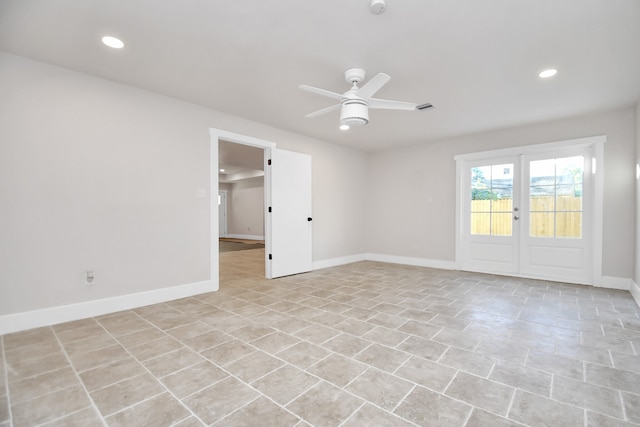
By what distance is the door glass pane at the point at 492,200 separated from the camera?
4934mm

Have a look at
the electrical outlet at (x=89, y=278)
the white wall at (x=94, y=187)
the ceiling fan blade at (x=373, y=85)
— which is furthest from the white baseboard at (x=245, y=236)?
the ceiling fan blade at (x=373, y=85)

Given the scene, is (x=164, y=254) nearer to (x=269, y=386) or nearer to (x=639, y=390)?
(x=269, y=386)

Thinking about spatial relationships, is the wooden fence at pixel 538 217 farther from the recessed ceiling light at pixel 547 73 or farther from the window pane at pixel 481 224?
the recessed ceiling light at pixel 547 73

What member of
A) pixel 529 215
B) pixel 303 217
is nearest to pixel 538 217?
pixel 529 215

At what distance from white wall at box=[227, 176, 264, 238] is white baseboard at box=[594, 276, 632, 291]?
954 cm

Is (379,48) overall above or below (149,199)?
above

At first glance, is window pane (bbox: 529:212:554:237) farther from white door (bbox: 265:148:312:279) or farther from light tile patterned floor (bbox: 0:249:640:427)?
white door (bbox: 265:148:312:279)

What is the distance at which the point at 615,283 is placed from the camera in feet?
13.3

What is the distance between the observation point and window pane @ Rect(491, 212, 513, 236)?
4922mm

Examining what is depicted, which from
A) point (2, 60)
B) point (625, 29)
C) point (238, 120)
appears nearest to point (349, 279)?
point (238, 120)

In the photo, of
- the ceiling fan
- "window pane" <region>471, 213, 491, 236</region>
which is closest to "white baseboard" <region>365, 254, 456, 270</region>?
"window pane" <region>471, 213, 491, 236</region>

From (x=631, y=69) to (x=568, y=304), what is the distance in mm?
2497

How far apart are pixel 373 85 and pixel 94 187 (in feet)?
9.62

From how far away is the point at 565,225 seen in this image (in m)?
4.46
